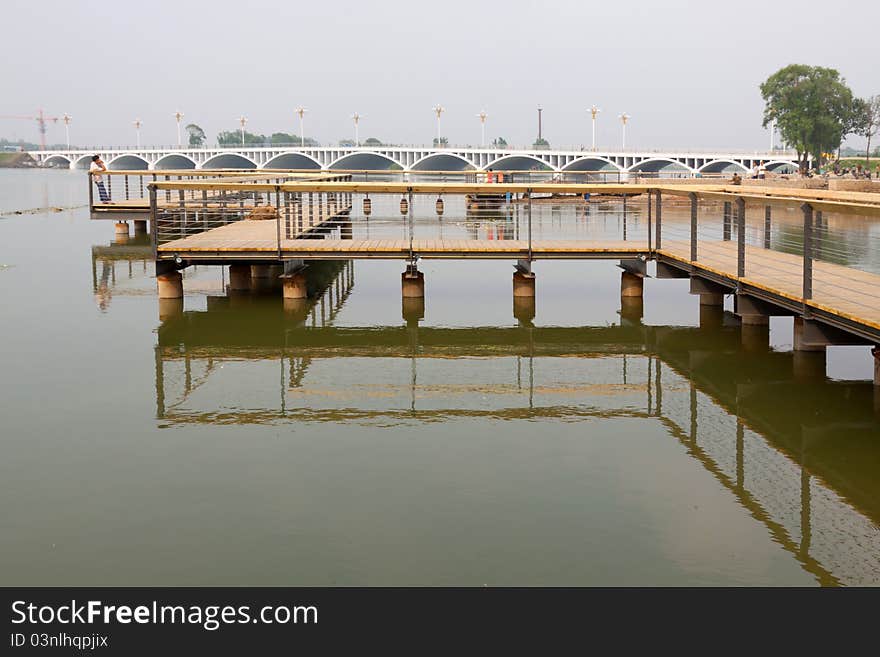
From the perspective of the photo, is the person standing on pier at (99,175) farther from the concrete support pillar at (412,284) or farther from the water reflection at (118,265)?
the concrete support pillar at (412,284)

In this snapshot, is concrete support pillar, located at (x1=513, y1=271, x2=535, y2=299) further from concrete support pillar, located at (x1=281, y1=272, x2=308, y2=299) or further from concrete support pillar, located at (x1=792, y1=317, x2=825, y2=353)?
concrete support pillar, located at (x1=792, y1=317, x2=825, y2=353)

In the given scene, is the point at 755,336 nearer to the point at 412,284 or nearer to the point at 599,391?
the point at 599,391

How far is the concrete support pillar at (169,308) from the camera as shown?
17.8 meters

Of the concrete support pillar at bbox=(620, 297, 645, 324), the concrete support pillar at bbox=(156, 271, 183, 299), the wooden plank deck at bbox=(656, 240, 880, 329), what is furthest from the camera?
the concrete support pillar at bbox=(156, 271, 183, 299)

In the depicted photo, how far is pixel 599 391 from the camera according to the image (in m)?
12.6

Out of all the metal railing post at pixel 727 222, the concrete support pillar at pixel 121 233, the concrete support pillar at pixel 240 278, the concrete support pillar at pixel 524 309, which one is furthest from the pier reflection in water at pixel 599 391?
the concrete support pillar at pixel 121 233

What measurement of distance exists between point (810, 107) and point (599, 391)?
82.1m

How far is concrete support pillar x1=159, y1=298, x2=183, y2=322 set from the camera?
17.8 m

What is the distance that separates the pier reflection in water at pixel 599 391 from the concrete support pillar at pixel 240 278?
7.91 feet

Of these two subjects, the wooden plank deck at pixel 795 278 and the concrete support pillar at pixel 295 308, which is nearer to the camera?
the wooden plank deck at pixel 795 278

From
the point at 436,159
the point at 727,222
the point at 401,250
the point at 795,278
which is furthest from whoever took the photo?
the point at 436,159

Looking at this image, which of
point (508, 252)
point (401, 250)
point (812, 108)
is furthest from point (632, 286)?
point (812, 108)

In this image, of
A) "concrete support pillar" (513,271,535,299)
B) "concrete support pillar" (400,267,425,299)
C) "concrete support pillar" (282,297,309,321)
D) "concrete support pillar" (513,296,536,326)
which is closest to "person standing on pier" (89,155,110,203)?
"concrete support pillar" (282,297,309,321)

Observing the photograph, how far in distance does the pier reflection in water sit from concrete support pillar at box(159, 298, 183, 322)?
0.53 feet
